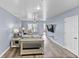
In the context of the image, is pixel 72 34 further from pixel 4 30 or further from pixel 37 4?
pixel 4 30

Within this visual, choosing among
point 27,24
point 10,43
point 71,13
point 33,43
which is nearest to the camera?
point 33,43

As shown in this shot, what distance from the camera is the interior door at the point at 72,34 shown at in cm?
488

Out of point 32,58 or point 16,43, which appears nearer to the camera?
point 32,58

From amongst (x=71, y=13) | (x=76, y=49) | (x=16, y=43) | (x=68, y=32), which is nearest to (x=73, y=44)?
(x=76, y=49)

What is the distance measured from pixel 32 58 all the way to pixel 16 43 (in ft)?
10.2

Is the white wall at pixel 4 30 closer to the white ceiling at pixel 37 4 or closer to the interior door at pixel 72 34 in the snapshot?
the white ceiling at pixel 37 4

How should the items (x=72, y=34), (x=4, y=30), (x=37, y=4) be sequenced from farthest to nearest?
(x=72, y=34), (x=4, y=30), (x=37, y=4)

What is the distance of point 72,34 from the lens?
531 centimetres

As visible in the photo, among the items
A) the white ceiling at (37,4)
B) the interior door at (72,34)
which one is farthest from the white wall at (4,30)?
the interior door at (72,34)

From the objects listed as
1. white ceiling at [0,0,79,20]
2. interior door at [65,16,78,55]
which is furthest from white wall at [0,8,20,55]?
interior door at [65,16,78,55]

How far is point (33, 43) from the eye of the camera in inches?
201

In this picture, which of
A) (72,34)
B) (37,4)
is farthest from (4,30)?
(72,34)

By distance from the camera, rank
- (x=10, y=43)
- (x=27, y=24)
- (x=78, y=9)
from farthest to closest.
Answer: (x=27, y=24)
(x=10, y=43)
(x=78, y=9)

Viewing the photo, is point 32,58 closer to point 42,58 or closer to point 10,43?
point 42,58
